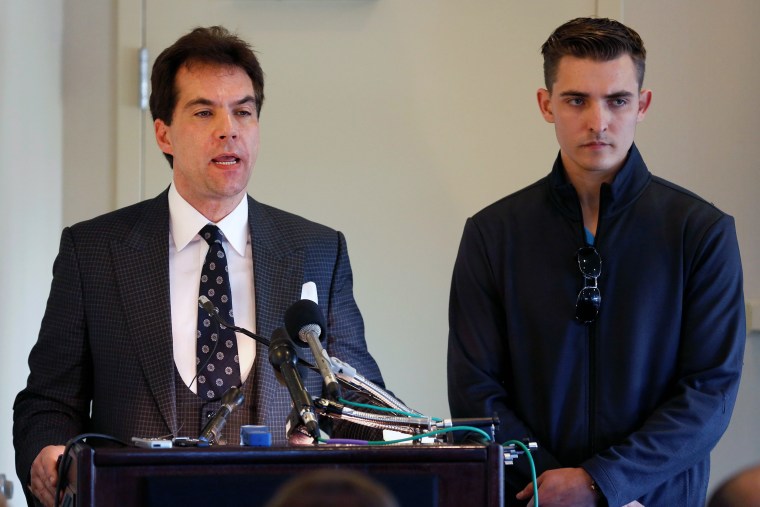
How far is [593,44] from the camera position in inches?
101

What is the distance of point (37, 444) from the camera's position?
2.34 metres

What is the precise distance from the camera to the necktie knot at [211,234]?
2566mm

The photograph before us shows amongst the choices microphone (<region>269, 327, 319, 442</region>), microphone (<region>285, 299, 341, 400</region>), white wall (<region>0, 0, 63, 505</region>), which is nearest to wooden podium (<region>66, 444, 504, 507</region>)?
microphone (<region>269, 327, 319, 442</region>)

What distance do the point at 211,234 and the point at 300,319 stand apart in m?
0.86

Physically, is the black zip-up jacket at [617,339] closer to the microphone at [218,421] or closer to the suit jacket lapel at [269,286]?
the suit jacket lapel at [269,286]

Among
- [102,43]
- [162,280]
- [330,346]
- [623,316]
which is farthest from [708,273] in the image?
[102,43]

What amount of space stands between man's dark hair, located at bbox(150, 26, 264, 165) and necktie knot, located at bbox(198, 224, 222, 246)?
11.8 inches

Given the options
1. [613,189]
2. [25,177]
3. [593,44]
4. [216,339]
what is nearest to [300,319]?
[216,339]

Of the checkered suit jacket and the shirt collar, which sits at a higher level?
the shirt collar

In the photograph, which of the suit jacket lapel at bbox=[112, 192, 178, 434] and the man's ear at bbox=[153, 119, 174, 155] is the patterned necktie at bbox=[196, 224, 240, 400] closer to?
the suit jacket lapel at bbox=[112, 192, 178, 434]

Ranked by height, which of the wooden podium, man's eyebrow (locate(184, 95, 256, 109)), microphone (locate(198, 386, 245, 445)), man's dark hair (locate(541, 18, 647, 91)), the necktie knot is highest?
man's dark hair (locate(541, 18, 647, 91))

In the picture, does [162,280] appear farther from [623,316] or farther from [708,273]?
[708,273]

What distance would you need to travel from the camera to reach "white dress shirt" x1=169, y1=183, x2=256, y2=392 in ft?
8.11

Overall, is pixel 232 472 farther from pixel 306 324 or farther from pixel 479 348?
pixel 479 348
